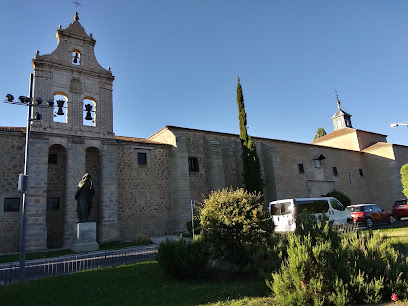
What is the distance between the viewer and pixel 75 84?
17516 mm

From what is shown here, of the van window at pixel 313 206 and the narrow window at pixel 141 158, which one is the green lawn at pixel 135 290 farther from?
the narrow window at pixel 141 158

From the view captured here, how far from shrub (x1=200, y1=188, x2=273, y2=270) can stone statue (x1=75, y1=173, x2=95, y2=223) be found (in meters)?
8.22

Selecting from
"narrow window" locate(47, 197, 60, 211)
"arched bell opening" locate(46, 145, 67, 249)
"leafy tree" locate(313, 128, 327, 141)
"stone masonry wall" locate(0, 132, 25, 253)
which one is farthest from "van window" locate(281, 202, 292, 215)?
"leafy tree" locate(313, 128, 327, 141)

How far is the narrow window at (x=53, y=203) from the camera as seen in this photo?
53.3 ft

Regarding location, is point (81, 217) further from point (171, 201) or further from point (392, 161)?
point (392, 161)

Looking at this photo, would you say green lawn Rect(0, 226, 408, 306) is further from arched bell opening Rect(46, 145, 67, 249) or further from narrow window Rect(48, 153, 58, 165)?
narrow window Rect(48, 153, 58, 165)

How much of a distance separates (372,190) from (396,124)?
733 inches

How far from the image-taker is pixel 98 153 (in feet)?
59.4

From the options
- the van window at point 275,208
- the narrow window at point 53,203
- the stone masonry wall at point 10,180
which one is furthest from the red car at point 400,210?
the stone masonry wall at point 10,180

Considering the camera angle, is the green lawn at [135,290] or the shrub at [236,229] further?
the shrub at [236,229]

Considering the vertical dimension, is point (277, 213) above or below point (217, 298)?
above

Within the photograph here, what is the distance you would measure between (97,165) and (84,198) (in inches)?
189

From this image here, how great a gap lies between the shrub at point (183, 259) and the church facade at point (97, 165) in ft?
26.6

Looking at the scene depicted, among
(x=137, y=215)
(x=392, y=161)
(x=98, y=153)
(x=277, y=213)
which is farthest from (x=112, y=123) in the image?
(x=392, y=161)
